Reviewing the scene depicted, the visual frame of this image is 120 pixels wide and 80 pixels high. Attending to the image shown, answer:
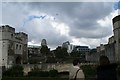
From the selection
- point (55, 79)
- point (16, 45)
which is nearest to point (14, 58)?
point (16, 45)

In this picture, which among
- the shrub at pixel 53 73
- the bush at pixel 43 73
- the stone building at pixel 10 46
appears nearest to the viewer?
the shrub at pixel 53 73

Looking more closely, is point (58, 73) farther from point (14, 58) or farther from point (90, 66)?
point (14, 58)

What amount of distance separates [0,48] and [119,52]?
21176 mm

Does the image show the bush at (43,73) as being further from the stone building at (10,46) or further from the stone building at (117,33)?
the stone building at (117,33)

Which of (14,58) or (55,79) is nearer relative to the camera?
(55,79)

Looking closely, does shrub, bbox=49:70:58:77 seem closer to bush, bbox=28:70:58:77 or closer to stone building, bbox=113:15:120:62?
bush, bbox=28:70:58:77

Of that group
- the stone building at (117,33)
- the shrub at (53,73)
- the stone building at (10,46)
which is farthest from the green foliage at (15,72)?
the stone building at (117,33)

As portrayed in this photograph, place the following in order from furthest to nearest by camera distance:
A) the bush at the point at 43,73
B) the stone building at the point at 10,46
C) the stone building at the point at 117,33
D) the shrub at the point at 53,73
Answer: the stone building at the point at 10,46 < the stone building at the point at 117,33 < the bush at the point at 43,73 < the shrub at the point at 53,73

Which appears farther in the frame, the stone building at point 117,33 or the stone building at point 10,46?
the stone building at point 10,46

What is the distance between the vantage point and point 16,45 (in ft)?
177

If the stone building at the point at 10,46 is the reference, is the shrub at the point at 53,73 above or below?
below

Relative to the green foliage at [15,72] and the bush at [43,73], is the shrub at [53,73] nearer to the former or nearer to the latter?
the bush at [43,73]

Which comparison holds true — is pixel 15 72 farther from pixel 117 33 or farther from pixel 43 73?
pixel 117 33

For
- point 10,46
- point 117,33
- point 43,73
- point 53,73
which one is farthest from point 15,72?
point 117,33
